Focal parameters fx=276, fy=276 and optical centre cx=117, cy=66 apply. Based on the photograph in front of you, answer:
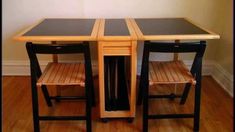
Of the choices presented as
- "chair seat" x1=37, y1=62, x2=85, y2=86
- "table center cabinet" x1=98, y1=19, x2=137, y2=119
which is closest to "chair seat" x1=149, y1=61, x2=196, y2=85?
"table center cabinet" x1=98, y1=19, x2=137, y2=119

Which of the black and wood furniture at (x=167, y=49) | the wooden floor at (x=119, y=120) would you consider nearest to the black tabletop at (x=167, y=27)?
the black and wood furniture at (x=167, y=49)

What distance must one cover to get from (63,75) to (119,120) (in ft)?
1.89

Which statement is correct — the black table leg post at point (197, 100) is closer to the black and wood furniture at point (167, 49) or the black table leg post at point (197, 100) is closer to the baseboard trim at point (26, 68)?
the black and wood furniture at point (167, 49)

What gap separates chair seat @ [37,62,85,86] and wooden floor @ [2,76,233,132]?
0.41 m

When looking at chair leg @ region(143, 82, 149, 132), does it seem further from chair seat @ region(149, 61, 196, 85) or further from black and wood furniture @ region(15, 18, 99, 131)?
black and wood furniture @ region(15, 18, 99, 131)

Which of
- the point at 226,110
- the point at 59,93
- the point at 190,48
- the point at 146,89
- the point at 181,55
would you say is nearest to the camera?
the point at 190,48

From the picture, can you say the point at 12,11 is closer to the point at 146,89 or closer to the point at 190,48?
the point at 146,89

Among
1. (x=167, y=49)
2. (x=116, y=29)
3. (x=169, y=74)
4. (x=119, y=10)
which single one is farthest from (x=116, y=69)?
(x=119, y=10)

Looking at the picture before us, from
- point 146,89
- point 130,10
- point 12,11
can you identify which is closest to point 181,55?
point 130,10

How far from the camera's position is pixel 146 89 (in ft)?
6.22

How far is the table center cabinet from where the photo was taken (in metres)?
1.85

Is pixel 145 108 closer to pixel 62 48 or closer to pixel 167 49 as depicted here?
pixel 167 49

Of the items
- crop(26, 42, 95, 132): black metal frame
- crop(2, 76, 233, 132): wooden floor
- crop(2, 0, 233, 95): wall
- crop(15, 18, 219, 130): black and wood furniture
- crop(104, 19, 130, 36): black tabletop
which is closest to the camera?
crop(26, 42, 95, 132): black metal frame

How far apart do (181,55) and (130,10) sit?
764 millimetres
